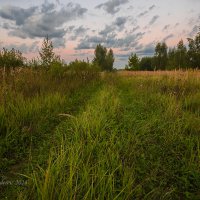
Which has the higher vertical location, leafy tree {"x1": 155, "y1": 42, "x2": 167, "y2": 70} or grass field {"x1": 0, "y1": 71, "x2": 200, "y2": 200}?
leafy tree {"x1": 155, "y1": 42, "x2": 167, "y2": 70}

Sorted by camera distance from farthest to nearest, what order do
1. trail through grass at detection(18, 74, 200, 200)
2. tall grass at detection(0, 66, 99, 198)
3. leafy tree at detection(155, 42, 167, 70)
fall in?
leafy tree at detection(155, 42, 167, 70) < tall grass at detection(0, 66, 99, 198) < trail through grass at detection(18, 74, 200, 200)

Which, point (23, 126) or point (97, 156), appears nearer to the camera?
point (97, 156)

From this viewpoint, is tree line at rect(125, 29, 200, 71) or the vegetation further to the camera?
tree line at rect(125, 29, 200, 71)

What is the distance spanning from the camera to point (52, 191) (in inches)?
76.3

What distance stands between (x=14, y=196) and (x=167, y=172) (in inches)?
73.4

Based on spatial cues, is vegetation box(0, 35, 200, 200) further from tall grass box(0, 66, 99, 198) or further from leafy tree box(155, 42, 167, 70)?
leafy tree box(155, 42, 167, 70)

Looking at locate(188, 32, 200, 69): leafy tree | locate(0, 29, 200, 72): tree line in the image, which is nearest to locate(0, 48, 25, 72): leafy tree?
locate(0, 29, 200, 72): tree line

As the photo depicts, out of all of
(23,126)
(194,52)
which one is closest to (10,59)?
(23,126)

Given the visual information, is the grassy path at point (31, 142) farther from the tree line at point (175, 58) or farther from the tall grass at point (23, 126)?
the tree line at point (175, 58)

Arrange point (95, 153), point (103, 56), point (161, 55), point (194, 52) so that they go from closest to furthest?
point (95, 153), point (194, 52), point (103, 56), point (161, 55)

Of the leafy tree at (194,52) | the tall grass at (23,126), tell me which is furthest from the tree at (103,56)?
the tall grass at (23,126)

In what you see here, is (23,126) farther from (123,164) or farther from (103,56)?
(103,56)

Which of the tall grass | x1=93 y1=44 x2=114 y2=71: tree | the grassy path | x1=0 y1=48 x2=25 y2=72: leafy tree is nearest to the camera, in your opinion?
the grassy path

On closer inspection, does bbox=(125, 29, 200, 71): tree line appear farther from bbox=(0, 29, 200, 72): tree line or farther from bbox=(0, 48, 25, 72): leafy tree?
bbox=(0, 48, 25, 72): leafy tree
